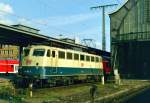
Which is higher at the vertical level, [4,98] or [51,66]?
[51,66]

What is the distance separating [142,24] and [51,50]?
3701 cm

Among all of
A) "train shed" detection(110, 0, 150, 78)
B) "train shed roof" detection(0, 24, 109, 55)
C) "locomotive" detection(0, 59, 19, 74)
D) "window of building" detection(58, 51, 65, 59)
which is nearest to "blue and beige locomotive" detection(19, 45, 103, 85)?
"window of building" detection(58, 51, 65, 59)

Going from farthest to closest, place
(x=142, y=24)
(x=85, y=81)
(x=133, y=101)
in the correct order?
(x=142, y=24), (x=85, y=81), (x=133, y=101)

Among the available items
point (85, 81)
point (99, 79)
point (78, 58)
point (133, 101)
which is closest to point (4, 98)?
point (133, 101)

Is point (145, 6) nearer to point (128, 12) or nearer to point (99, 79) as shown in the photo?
point (128, 12)

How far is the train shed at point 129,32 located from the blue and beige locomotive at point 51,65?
90.3 ft

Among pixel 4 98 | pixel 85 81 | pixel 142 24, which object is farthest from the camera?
pixel 142 24

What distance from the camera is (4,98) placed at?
23062 millimetres

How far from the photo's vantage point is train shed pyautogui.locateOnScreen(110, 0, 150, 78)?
6631 centimetres

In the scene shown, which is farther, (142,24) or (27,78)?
(142,24)

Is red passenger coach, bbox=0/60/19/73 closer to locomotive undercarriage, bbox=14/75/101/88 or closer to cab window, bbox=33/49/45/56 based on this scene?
locomotive undercarriage, bbox=14/75/101/88

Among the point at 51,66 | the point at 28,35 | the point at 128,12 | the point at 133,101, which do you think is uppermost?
the point at 128,12

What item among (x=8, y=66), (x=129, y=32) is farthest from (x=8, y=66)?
(x=129, y=32)

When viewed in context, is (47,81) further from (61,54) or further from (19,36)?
(19,36)
